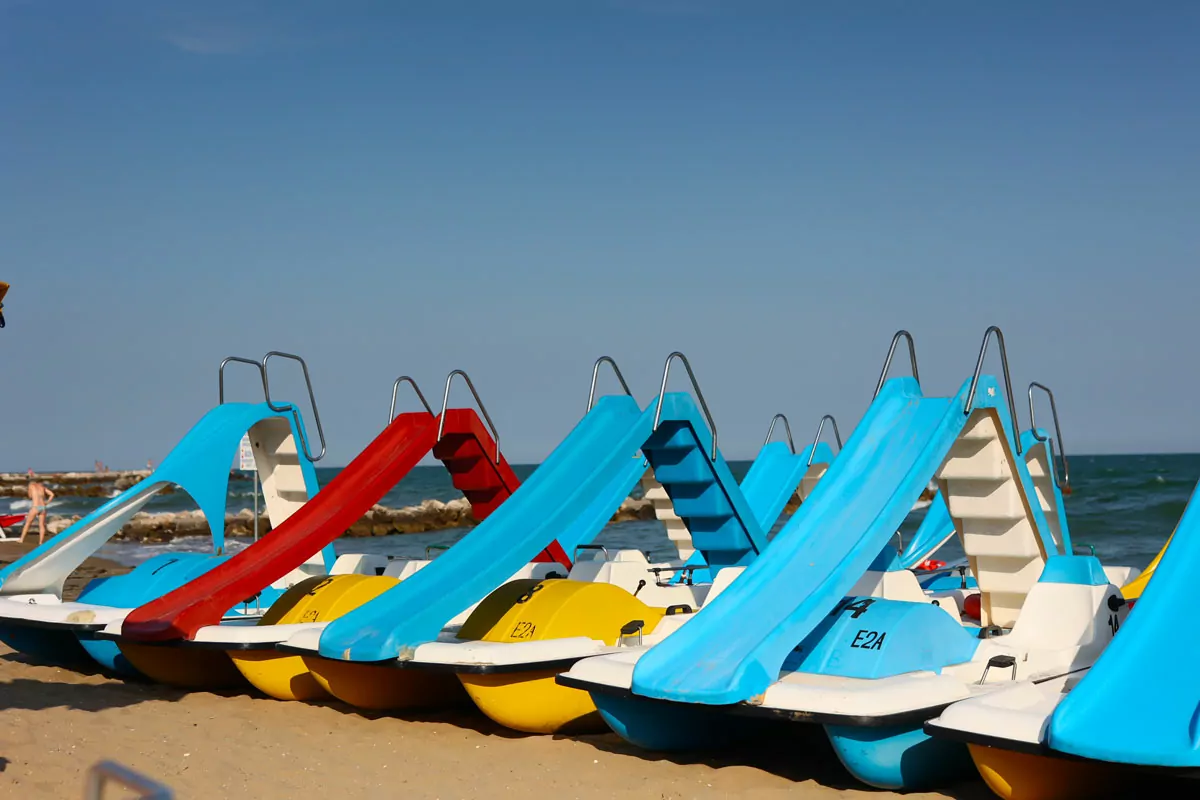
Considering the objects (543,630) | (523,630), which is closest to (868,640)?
(543,630)

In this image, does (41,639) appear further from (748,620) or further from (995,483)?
(995,483)

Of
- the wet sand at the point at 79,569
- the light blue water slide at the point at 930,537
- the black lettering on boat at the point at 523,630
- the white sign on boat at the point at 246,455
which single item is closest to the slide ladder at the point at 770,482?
the light blue water slide at the point at 930,537

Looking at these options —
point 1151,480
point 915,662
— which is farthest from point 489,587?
point 1151,480

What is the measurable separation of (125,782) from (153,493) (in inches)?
353

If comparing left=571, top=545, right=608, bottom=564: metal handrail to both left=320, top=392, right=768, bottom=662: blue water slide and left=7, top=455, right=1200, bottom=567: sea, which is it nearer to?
left=320, top=392, right=768, bottom=662: blue water slide

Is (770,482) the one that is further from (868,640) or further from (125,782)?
(125,782)

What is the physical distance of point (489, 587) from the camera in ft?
28.1

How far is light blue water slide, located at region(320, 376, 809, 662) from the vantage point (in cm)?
830

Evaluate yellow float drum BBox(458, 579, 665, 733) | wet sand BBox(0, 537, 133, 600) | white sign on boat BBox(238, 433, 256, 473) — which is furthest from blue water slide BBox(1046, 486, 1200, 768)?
wet sand BBox(0, 537, 133, 600)

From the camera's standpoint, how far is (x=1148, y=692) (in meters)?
5.52

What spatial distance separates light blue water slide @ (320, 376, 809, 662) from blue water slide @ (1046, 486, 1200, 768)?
4.08m

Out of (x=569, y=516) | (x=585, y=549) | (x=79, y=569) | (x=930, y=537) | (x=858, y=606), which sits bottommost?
(x=79, y=569)

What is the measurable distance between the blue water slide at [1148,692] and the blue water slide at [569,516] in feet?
13.4

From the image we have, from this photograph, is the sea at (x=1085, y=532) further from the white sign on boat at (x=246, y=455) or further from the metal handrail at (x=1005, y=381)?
the metal handrail at (x=1005, y=381)
